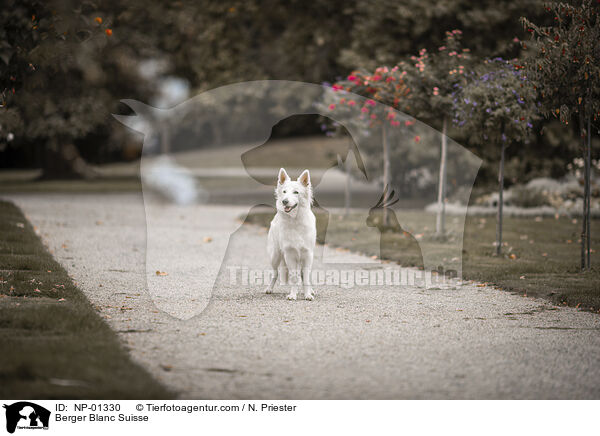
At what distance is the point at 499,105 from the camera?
35.1ft

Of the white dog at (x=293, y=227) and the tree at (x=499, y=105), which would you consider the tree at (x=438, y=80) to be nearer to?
the tree at (x=499, y=105)

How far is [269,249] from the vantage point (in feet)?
→ 25.6

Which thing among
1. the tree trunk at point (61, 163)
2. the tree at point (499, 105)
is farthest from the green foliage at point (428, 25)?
the tree trunk at point (61, 163)

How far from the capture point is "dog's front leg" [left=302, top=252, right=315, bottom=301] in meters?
7.45

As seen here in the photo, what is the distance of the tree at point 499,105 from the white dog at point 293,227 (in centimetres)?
455

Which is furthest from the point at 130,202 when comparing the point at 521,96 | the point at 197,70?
the point at 521,96

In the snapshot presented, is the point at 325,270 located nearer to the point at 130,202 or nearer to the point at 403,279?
the point at 403,279

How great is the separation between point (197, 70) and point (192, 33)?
1.26 metres

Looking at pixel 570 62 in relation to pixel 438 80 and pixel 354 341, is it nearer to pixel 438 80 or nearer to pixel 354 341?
pixel 438 80

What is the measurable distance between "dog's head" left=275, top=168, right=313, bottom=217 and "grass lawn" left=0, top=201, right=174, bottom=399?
2.16m

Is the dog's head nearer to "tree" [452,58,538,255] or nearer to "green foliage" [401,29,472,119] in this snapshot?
"tree" [452,58,538,255]

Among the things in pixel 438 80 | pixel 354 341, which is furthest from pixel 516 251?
pixel 354 341
